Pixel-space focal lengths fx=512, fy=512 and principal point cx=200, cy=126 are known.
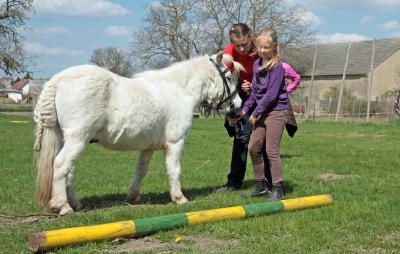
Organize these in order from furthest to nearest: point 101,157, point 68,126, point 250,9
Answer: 1. point 250,9
2. point 101,157
3. point 68,126

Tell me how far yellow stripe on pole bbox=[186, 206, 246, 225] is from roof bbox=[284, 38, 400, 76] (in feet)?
151

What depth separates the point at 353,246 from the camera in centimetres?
478

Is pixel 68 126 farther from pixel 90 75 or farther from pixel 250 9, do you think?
pixel 250 9

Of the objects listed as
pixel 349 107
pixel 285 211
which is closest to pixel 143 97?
pixel 285 211

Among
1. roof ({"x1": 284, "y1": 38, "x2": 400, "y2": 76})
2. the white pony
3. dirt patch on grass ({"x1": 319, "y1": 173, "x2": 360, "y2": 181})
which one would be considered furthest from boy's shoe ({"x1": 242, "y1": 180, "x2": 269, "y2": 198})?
roof ({"x1": 284, "y1": 38, "x2": 400, "y2": 76})

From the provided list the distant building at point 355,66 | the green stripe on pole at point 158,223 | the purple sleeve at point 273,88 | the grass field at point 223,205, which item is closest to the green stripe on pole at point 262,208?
the grass field at point 223,205

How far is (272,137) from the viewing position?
7.08 m

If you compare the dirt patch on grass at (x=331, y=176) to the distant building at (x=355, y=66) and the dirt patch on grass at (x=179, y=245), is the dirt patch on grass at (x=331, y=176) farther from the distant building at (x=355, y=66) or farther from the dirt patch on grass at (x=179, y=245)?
the distant building at (x=355, y=66)

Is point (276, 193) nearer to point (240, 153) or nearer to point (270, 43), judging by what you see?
point (240, 153)

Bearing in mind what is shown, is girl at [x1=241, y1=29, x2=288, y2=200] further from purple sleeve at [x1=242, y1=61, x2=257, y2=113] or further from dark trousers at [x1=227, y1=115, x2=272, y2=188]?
dark trousers at [x1=227, y1=115, x2=272, y2=188]

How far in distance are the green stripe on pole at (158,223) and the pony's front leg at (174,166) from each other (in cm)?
141

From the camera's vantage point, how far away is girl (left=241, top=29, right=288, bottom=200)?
22.7 feet

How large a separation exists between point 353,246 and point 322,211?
1.47 metres

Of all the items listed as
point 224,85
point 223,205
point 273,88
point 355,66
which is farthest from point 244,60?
point 355,66
